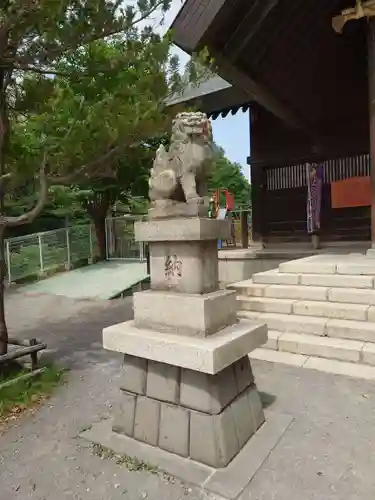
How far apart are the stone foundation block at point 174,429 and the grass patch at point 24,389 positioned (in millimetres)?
1680

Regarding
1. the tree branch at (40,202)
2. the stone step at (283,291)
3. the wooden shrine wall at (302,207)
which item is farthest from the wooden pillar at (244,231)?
the tree branch at (40,202)

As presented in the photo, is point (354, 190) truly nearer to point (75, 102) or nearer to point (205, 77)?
point (205, 77)

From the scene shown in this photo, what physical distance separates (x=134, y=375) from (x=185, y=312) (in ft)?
2.45

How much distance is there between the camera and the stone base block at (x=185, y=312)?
114 inches

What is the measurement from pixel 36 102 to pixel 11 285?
8.67 metres

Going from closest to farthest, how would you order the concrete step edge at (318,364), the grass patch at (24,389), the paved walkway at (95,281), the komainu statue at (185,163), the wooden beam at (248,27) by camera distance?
the komainu statue at (185,163) → the grass patch at (24,389) → the concrete step edge at (318,364) → the wooden beam at (248,27) → the paved walkway at (95,281)

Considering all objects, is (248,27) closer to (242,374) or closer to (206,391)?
(242,374)

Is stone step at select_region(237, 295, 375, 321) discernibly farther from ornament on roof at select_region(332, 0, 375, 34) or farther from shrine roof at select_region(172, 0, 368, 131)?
ornament on roof at select_region(332, 0, 375, 34)

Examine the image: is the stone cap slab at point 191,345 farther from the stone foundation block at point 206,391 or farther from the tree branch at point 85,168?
the tree branch at point 85,168

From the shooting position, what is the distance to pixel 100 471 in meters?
2.78

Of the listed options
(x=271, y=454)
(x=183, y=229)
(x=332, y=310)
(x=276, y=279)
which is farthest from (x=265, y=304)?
(x=183, y=229)

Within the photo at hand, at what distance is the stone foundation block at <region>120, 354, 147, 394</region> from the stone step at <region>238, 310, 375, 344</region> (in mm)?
2057

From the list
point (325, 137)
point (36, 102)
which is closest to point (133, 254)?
point (325, 137)

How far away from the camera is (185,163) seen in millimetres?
3029
